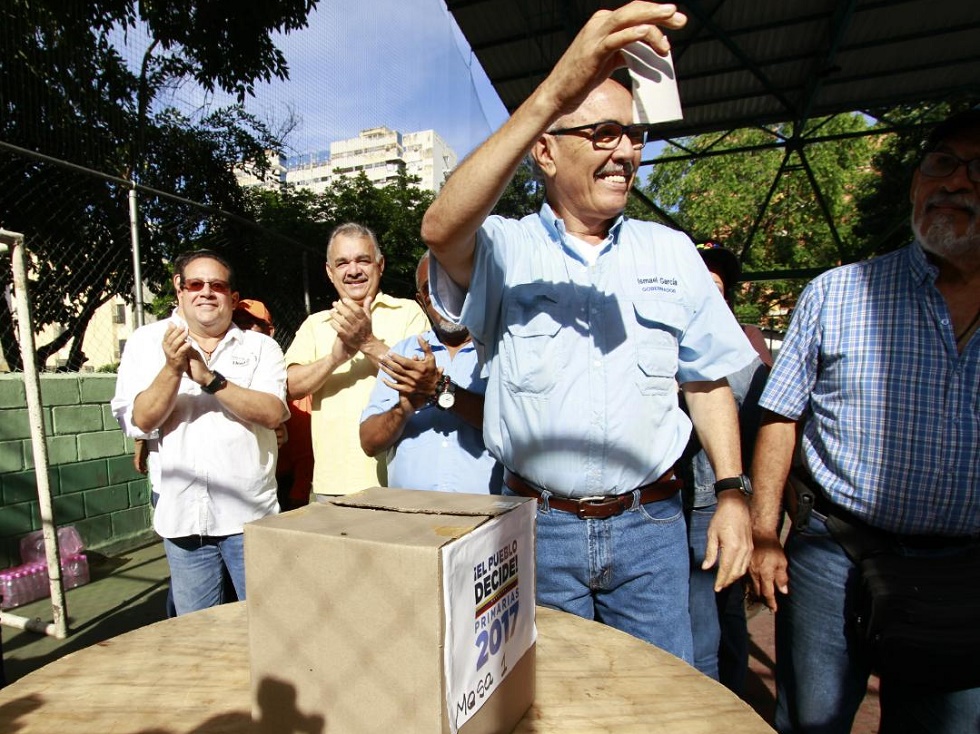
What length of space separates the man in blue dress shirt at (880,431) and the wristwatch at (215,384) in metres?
1.67

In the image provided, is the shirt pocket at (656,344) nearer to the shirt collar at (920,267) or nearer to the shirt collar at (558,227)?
the shirt collar at (558,227)

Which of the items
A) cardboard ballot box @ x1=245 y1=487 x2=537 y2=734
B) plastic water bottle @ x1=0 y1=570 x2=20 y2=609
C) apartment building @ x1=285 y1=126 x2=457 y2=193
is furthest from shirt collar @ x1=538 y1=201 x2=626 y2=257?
apartment building @ x1=285 y1=126 x2=457 y2=193

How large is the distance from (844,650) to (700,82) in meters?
6.29

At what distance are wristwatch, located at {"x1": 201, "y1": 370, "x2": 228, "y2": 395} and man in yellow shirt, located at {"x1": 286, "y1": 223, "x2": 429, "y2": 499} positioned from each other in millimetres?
415

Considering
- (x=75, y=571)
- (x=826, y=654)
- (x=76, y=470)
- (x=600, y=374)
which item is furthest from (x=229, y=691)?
(x=76, y=470)

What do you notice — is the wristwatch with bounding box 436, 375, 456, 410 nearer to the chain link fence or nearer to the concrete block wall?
the chain link fence

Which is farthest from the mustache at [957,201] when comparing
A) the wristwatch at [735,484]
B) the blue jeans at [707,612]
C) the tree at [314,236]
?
the tree at [314,236]

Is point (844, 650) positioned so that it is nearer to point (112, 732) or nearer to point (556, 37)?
point (112, 732)

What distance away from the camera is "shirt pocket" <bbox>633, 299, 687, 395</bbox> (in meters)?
1.46

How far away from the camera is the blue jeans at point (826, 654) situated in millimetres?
1491

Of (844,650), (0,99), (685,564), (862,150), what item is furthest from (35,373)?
(862,150)

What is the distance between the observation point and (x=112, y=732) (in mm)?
936

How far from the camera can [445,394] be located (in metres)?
1.90

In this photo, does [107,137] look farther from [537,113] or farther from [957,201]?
[957,201]
